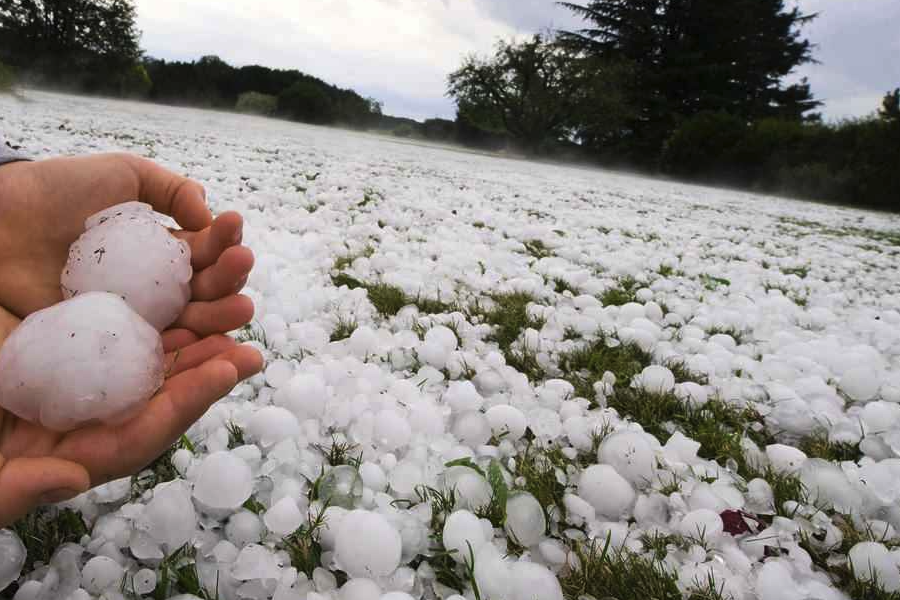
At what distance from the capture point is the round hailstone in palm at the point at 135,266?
3.73 feet

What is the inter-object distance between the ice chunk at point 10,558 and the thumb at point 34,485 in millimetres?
211

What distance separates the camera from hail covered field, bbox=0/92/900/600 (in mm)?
939

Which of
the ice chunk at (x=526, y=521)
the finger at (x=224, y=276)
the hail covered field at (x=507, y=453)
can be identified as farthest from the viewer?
the finger at (x=224, y=276)

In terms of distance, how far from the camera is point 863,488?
121cm

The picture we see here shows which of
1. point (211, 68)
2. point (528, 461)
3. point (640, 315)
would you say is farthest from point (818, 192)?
point (211, 68)

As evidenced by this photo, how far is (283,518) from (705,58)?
2777 cm

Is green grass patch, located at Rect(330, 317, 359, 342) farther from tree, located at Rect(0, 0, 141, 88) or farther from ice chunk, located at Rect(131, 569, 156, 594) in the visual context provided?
tree, located at Rect(0, 0, 141, 88)

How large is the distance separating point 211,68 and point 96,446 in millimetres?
41113

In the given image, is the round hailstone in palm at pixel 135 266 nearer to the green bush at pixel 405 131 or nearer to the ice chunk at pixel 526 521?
the ice chunk at pixel 526 521

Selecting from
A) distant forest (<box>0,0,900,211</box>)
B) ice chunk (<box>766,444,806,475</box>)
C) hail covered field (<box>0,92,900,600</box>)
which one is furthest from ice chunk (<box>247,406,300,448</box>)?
distant forest (<box>0,0,900,211</box>)

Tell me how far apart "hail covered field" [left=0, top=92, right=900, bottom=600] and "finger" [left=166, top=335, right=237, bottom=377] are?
21cm

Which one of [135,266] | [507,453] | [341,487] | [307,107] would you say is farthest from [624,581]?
[307,107]

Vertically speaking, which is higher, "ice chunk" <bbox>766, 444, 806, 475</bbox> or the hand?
the hand

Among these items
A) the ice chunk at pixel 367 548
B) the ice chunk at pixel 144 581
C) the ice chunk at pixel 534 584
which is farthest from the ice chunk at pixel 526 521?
the ice chunk at pixel 144 581
